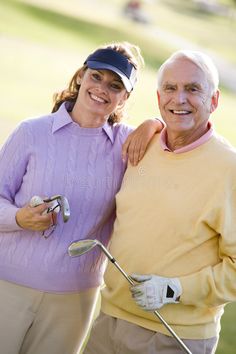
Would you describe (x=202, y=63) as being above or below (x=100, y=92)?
above

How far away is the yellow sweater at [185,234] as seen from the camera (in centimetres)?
271

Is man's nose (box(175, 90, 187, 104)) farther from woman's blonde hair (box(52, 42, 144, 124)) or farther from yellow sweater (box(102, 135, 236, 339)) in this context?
woman's blonde hair (box(52, 42, 144, 124))

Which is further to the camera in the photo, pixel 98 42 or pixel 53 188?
pixel 98 42

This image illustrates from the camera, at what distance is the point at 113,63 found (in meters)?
3.00

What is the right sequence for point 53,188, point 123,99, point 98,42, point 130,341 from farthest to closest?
1. point 98,42
2. point 123,99
3. point 53,188
4. point 130,341

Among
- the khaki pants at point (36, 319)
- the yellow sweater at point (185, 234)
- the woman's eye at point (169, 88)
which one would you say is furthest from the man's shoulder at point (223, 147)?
the khaki pants at point (36, 319)

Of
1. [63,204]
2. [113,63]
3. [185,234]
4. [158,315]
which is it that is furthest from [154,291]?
[113,63]

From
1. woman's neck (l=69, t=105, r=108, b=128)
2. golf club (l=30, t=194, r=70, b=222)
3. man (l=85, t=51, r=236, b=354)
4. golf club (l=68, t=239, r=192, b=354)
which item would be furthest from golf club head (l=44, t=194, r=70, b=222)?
woman's neck (l=69, t=105, r=108, b=128)

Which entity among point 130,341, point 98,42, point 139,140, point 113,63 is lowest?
point 98,42

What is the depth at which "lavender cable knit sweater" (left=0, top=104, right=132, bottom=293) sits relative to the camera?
295 centimetres

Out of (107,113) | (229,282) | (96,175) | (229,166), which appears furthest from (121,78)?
(229,282)

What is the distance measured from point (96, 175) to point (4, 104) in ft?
35.8

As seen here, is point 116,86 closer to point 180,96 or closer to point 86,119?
point 86,119

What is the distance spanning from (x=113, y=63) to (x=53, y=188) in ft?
1.78
